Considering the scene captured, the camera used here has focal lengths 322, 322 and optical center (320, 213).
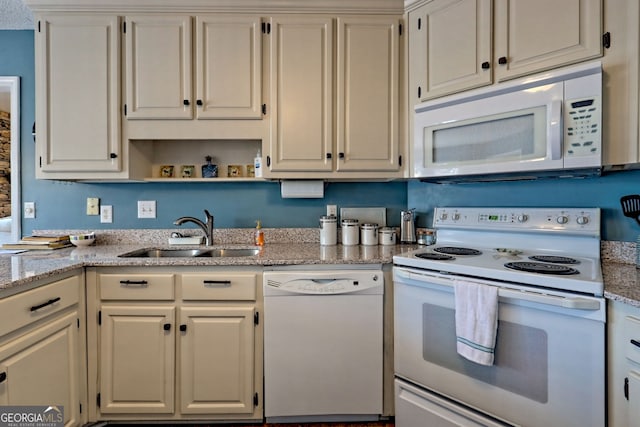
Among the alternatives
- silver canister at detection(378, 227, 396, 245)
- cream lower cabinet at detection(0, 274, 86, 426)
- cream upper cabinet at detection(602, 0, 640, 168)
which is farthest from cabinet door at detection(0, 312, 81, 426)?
cream upper cabinet at detection(602, 0, 640, 168)

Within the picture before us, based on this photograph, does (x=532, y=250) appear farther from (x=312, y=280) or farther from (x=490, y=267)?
(x=312, y=280)

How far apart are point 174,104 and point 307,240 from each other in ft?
3.85

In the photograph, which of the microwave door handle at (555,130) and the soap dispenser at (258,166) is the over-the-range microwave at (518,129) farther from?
the soap dispenser at (258,166)

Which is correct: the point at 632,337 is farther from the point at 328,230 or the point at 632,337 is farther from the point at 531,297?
the point at 328,230

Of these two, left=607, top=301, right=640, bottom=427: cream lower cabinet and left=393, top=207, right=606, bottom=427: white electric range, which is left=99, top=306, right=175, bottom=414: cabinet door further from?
left=607, top=301, right=640, bottom=427: cream lower cabinet

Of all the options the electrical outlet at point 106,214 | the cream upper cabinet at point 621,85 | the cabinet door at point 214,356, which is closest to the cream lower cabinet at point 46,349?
the cabinet door at point 214,356

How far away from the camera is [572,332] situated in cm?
110

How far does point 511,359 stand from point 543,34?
1.37 metres

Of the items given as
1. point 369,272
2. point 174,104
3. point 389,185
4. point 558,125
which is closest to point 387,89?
point 389,185

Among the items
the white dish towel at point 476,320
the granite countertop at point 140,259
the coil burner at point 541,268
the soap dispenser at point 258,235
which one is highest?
the soap dispenser at point 258,235

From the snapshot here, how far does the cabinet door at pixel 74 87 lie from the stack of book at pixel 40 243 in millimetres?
431

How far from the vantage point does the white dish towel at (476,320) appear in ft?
4.00

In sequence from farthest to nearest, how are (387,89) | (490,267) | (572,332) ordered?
(387,89) → (490,267) → (572,332)

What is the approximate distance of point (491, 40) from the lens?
155cm
